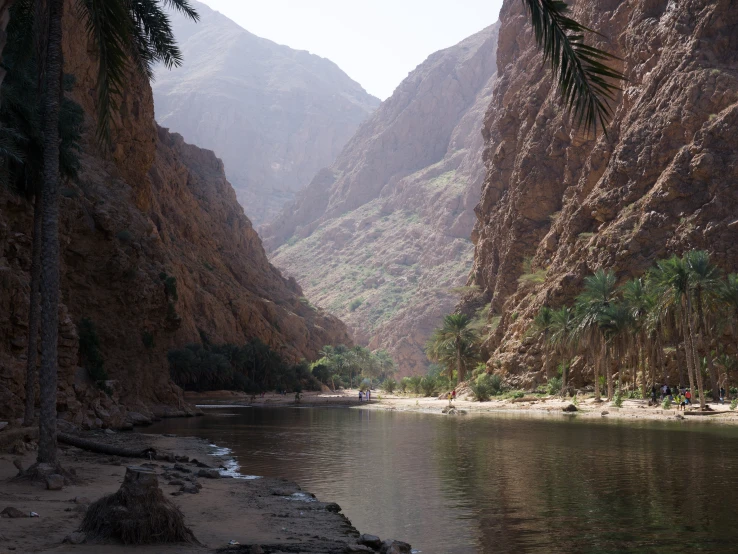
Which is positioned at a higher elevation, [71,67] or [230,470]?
[71,67]

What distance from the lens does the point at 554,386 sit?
60094 mm

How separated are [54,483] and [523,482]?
418 inches

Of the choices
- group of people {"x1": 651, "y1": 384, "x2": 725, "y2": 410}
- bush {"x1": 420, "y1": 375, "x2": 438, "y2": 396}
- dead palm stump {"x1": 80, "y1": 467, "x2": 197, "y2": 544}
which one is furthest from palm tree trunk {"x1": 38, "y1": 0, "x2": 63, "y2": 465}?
bush {"x1": 420, "y1": 375, "x2": 438, "y2": 396}

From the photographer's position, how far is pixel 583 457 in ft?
73.9

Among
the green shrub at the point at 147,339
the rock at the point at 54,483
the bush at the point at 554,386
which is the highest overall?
the green shrub at the point at 147,339

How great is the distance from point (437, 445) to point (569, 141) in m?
57.5

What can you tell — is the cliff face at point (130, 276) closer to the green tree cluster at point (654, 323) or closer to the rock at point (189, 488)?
the rock at point (189, 488)

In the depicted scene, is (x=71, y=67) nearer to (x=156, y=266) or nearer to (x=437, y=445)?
(x=156, y=266)

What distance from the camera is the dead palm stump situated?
8.71 meters

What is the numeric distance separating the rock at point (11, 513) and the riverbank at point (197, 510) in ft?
0.35

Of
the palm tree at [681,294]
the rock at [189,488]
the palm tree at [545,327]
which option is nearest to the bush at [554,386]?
the palm tree at [545,327]

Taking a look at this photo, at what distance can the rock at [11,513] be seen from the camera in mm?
9798

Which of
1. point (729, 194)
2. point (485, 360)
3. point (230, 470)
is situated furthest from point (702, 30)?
point (230, 470)

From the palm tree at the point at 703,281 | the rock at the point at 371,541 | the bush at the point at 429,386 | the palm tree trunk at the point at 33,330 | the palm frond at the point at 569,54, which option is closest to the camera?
the palm frond at the point at 569,54
